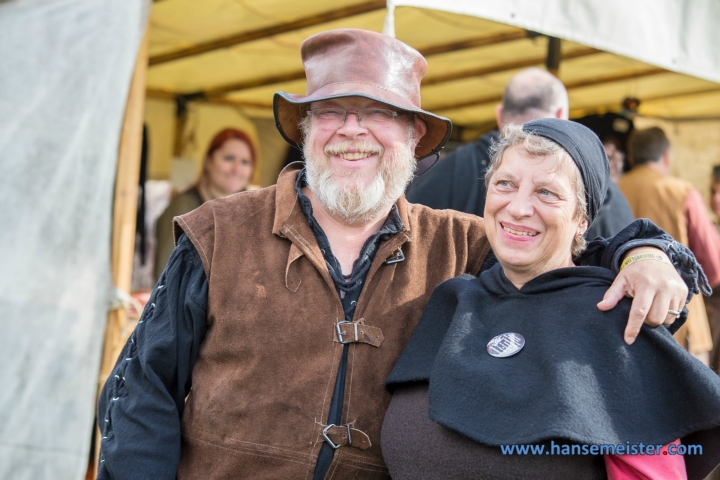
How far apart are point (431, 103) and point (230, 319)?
17.0 feet

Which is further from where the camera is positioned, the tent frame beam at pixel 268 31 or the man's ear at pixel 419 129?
the tent frame beam at pixel 268 31

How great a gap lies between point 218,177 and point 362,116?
3.83 meters

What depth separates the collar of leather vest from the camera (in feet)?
7.38

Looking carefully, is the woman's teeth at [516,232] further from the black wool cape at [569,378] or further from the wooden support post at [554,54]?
the wooden support post at [554,54]

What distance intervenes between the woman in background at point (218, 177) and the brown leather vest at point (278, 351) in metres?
3.84

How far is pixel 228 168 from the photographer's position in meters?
6.06

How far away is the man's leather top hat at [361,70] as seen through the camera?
2.35 meters

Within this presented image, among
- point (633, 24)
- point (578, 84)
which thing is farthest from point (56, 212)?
point (578, 84)

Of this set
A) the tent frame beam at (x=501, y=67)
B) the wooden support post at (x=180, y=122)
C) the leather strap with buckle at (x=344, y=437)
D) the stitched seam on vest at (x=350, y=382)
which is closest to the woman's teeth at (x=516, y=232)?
the stitched seam on vest at (x=350, y=382)

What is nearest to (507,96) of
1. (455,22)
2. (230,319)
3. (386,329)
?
(455,22)

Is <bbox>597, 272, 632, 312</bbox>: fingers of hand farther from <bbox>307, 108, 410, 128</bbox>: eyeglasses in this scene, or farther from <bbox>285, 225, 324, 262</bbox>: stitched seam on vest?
<bbox>307, 108, 410, 128</bbox>: eyeglasses

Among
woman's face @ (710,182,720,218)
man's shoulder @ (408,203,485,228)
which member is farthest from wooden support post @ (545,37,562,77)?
man's shoulder @ (408,203,485,228)

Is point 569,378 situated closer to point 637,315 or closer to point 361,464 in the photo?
point 637,315

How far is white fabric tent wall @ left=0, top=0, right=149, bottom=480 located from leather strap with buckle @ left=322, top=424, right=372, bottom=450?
157cm
